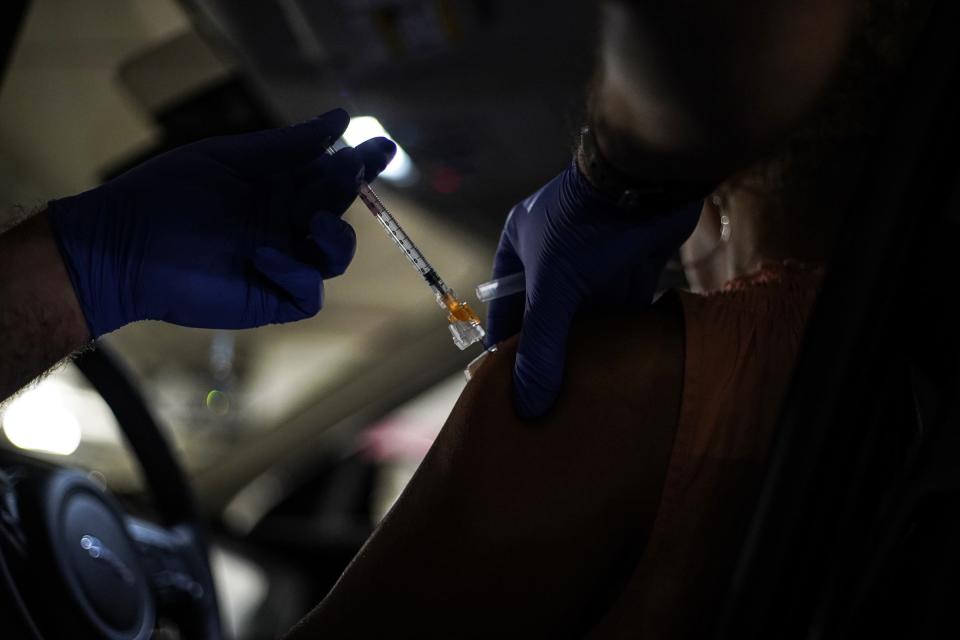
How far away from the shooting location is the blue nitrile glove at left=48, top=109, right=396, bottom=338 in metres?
0.85

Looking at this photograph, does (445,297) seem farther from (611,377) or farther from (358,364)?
(358,364)

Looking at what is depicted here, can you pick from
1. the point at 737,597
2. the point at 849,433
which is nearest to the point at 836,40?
the point at 849,433

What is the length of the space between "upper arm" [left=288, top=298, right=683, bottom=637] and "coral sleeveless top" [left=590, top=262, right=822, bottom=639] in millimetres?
15

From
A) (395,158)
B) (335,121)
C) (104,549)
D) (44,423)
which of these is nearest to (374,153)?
(335,121)

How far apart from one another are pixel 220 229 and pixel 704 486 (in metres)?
0.58

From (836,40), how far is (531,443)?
1.28 ft

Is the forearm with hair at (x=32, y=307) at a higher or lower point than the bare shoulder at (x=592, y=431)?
higher

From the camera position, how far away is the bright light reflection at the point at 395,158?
179 centimetres

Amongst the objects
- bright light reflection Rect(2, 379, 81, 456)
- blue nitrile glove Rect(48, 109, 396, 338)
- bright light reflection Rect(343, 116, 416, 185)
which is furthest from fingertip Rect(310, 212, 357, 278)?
bright light reflection Rect(2, 379, 81, 456)

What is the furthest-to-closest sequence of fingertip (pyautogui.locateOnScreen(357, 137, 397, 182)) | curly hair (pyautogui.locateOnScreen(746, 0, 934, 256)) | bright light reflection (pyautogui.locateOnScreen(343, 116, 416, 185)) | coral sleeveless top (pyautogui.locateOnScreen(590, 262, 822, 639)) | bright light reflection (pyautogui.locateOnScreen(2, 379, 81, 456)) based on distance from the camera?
bright light reflection (pyautogui.locateOnScreen(2, 379, 81, 456)) → bright light reflection (pyautogui.locateOnScreen(343, 116, 416, 185)) → fingertip (pyautogui.locateOnScreen(357, 137, 397, 182)) → curly hair (pyautogui.locateOnScreen(746, 0, 934, 256)) → coral sleeveless top (pyautogui.locateOnScreen(590, 262, 822, 639))

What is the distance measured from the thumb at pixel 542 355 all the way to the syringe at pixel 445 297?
0.34 feet

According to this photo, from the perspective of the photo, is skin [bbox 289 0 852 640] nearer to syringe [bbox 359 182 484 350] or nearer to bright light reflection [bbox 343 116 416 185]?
syringe [bbox 359 182 484 350]

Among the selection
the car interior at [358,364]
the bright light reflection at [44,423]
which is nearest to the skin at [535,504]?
the car interior at [358,364]

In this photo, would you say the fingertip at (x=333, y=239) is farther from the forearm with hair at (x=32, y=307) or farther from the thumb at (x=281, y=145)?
the forearm with hair at (x=32, y=307)
